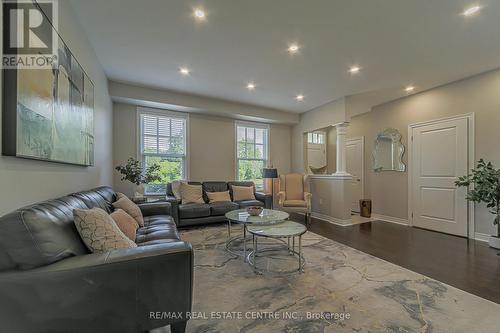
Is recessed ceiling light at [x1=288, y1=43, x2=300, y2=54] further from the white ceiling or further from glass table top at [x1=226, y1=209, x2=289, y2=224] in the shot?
glass table top at [x1=226, y1=209, x2=289, y2=224]

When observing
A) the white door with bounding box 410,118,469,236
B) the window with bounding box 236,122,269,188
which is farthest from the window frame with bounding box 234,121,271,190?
the white door with bounding box 410,118,469,236

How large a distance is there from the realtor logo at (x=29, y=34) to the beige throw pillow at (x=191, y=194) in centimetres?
289

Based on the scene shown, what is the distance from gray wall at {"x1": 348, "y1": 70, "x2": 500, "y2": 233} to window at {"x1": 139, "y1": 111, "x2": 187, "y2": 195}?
4.44m

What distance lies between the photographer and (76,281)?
103 centimetres

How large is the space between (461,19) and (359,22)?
993 millimetres

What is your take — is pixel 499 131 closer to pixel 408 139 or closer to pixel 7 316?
pixel 408 139

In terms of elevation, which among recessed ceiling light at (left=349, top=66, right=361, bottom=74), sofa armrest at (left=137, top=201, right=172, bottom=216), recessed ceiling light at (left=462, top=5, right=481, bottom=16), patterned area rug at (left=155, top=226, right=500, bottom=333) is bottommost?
patterned area rug at (left=155, top=226, right=500, bottom=333)

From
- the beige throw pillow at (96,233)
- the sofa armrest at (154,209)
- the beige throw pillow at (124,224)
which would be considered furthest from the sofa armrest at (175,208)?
the beige throw pillow at (96,233)

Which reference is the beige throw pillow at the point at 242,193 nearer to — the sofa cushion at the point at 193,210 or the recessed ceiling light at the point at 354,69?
the sofa cushion at the point at 193,210

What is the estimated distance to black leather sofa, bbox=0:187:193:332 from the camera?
95cm

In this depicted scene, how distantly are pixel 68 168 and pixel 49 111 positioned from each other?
2.17 feet

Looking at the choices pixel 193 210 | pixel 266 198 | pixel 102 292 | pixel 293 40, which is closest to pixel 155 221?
pixel 193 210

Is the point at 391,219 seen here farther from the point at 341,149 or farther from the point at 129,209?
the point at 129,209

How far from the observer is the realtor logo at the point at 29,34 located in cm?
119
